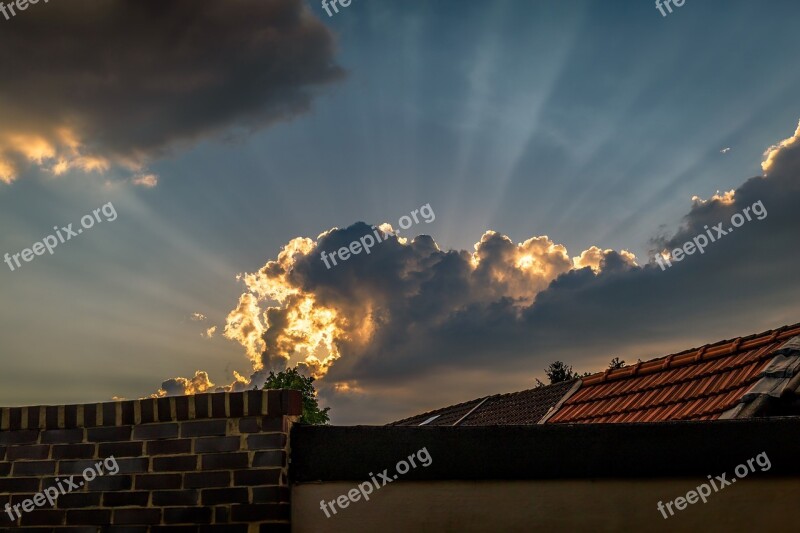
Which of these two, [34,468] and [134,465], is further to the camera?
[34,468]

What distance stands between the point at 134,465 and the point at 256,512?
1.03 metres

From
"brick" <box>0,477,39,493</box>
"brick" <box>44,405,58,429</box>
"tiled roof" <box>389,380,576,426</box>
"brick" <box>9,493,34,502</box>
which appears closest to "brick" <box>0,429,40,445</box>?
"brick" <box>44,405,58,429</box>

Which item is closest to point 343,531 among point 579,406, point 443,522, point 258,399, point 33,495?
point 443,522

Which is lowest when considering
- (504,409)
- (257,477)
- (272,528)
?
(272,528)

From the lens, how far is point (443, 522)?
5.33 metres

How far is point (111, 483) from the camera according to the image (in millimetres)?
5410

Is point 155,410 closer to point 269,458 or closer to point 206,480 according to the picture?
point 206,480

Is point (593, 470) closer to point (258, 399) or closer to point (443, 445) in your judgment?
point (443, 445)

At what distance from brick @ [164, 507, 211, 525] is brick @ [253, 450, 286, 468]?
0.50 m

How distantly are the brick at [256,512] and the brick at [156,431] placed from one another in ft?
2.41

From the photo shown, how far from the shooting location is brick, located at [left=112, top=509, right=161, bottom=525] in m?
5.29

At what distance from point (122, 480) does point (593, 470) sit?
11.8 feet

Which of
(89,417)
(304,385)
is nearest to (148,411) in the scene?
(89,417)

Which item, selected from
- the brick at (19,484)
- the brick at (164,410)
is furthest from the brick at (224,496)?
the brick at (19,484)
